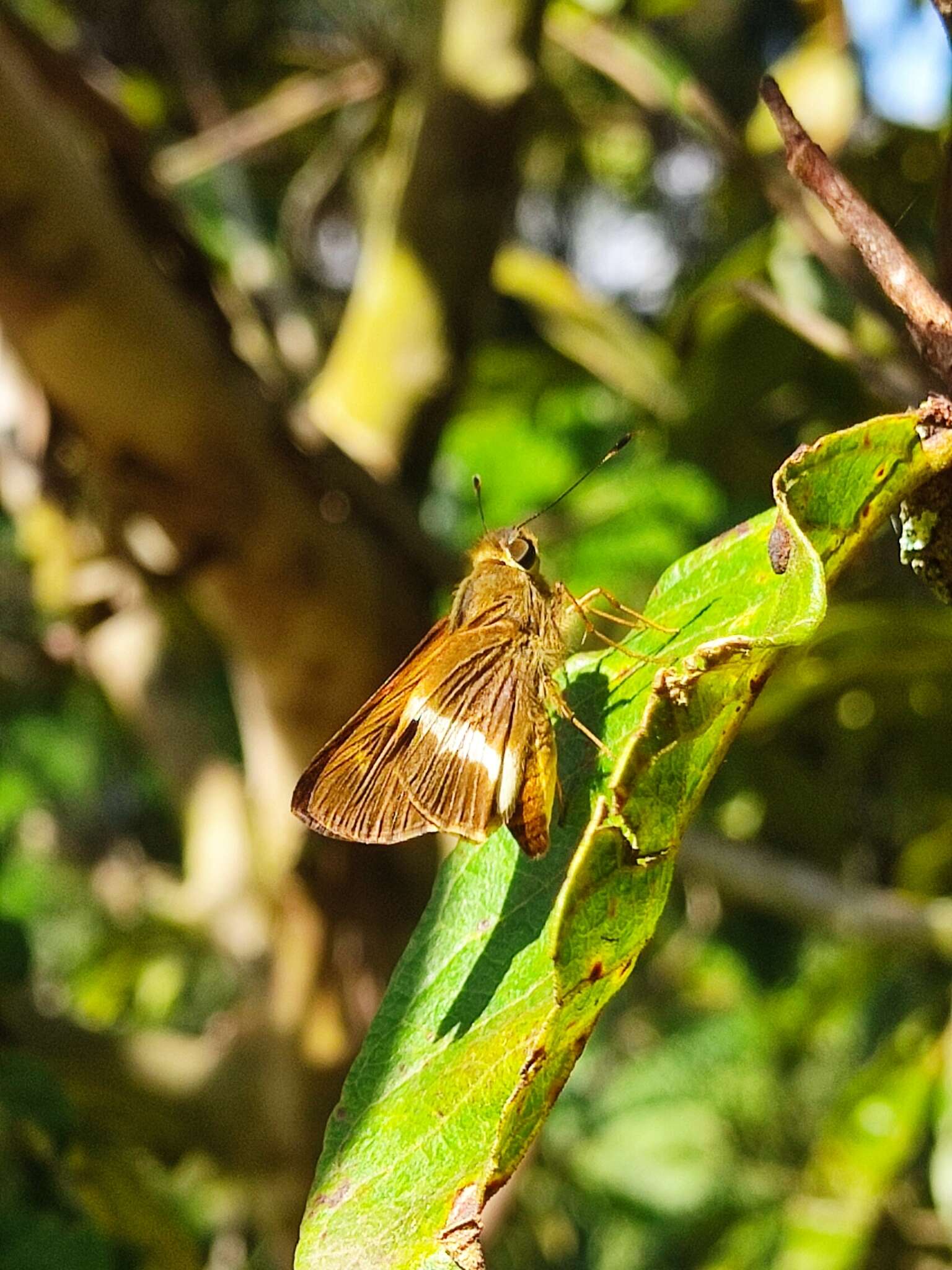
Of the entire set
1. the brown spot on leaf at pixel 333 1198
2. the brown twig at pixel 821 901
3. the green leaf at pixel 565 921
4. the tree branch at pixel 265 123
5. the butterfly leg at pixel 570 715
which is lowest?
the brown twig at pixel 821 901

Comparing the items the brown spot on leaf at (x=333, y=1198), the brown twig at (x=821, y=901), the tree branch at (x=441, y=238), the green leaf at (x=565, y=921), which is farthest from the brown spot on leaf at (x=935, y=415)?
the tree branch at (x=441, y=238)

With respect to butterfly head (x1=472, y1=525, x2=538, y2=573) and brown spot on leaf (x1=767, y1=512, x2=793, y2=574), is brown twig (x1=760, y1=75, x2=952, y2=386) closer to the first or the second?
brown spot on leaf (x1=767, y1=512, x2=793, y2=574)

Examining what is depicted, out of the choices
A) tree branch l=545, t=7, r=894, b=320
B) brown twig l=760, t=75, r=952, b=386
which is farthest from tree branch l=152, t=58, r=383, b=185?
brown twig l=760, t=75, r=952, b=386

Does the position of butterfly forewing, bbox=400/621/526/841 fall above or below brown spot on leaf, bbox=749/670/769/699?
below

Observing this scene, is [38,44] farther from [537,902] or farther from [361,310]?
[537,902]

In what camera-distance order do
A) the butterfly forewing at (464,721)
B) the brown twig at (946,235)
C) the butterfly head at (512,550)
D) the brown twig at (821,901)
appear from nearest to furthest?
the brown twig at (946,235), the butterfly forewing at (464,721), the butterfly head at (512,550), the brown twig at (821,901)

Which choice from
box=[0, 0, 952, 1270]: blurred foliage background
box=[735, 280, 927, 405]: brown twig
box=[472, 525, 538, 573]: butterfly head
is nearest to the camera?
box=[735, 280, 927, 405]: brown twig

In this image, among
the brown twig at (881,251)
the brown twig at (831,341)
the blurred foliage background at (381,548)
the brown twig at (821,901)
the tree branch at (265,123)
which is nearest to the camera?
the brown twig at (881,251)

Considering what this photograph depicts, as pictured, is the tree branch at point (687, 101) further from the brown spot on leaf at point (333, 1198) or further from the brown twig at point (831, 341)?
the brown spot on leaf at point (333, 1198)

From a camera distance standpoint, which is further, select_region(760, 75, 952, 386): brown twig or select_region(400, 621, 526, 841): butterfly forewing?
select_region(400, 621, 526, 841): butterfly forewing
